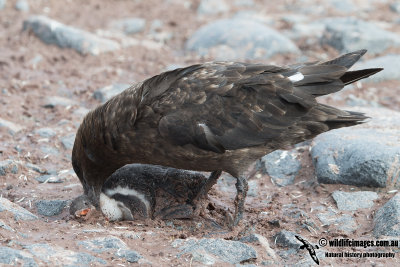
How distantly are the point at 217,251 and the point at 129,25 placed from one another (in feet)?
24.0

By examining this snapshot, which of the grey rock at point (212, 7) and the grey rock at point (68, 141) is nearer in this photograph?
the grey rock at point (68, 141)

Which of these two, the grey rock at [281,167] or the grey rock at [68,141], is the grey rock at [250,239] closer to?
the grey rock at [281,167]

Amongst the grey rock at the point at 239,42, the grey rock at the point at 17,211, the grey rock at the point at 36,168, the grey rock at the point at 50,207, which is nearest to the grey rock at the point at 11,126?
the grey rock at the point at 36,168

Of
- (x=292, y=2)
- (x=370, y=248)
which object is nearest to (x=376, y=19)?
(x=292, y=2)

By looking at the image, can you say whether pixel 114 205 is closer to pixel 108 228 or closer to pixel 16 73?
pixel 108 228

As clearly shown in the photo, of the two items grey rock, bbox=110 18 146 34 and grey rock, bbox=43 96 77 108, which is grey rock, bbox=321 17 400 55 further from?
grey rock, bbox=43 96 77 108

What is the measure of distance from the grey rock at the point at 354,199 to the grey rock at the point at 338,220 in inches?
5.5

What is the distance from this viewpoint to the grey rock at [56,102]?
8523 mm

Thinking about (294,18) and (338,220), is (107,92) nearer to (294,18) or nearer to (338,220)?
(338,220)

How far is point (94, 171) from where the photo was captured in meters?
6.11

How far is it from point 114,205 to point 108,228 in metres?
0.36

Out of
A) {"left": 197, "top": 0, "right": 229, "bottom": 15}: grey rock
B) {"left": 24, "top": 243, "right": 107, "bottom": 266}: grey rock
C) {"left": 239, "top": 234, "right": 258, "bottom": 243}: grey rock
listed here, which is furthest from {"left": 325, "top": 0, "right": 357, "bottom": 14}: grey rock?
{"left": 24, "top": 243, "right": 107, "bottom": 266}: grey rock

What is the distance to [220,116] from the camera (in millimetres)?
5723

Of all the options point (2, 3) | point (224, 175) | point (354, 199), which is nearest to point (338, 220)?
point (354, 199)
